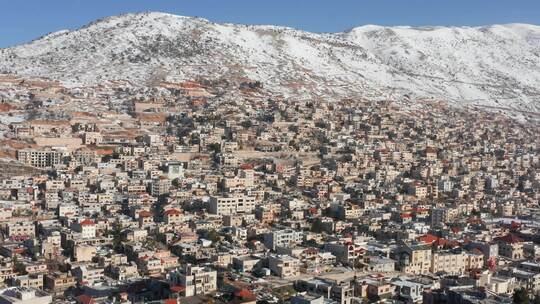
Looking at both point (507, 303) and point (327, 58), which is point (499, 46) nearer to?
point (327, 58)

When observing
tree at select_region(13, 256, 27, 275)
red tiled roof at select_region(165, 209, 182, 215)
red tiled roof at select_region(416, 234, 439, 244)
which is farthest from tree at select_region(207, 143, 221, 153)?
tree at select_region(13, 256, 27, 275)

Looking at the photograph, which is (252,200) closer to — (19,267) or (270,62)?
(19,267)

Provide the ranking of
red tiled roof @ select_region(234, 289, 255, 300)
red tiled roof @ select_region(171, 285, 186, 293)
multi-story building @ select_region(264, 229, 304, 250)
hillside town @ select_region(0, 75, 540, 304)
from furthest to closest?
multi-story building @ select_region(264, 229, 304, 250)
hillside town @ select_region(0, 75, 540, 304)
red tiled roof @ select_region(171, 285, 186, 293)
red tiled roof @ select_region(234, 289, 255, 300)

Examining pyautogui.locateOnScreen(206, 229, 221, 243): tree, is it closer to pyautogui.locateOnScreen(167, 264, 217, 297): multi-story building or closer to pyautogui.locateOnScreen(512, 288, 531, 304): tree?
pyautogui.locateOnScreen(167, 264, 217, 297): multi-story building

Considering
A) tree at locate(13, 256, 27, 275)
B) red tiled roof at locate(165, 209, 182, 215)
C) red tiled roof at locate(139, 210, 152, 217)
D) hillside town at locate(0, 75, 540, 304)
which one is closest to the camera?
hillside town at locate(0, 75, 540, 304)

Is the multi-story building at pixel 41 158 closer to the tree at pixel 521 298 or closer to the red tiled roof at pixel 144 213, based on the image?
the red tiled roof at pixel 144 213

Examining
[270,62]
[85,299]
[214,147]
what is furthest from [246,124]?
[85,299]
